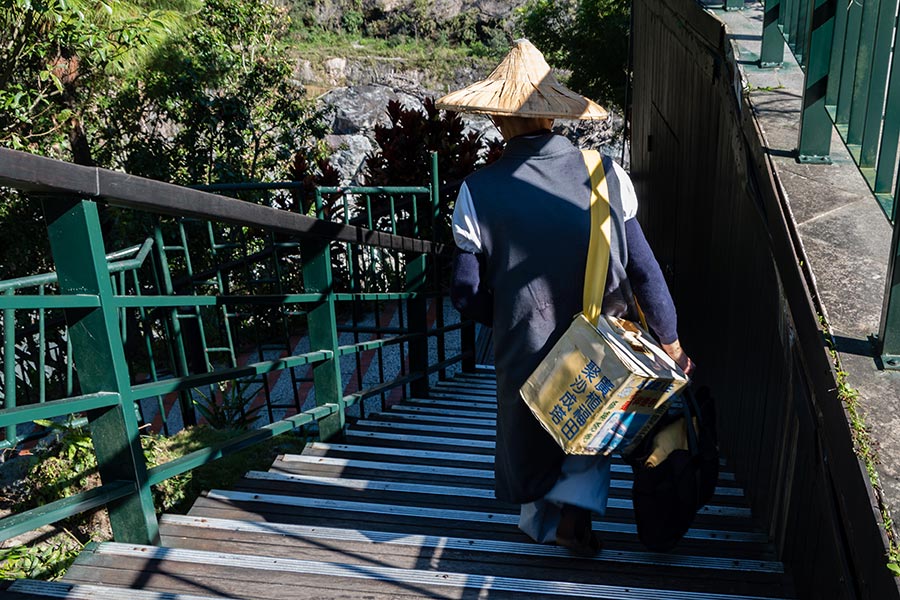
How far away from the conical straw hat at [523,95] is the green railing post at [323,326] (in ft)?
3.26

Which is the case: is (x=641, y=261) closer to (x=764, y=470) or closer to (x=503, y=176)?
(x=503, y=176)

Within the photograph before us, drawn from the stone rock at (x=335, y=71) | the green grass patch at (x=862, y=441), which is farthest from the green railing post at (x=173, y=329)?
the stone rock at (x=335, y=71)

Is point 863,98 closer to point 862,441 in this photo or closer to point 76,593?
point 862,441

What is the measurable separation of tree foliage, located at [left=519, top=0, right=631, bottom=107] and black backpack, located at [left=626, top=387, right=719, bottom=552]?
12967 millimetres

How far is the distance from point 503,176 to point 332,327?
4.20ft

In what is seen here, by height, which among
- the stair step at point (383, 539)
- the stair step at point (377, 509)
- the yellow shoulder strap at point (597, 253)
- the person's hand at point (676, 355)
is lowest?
the stair step at point (377, 509)

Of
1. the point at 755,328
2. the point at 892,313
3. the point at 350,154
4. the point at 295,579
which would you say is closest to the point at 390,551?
the point at 295,579

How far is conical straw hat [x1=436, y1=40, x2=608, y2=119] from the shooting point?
2309 mm

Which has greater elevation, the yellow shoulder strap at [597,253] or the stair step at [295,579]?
the yellow shoulder strap at [597,253]

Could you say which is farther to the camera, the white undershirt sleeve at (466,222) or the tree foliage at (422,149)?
the tree foliage at (422,149)

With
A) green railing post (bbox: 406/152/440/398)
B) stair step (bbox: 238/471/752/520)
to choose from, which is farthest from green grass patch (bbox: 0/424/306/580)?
green railing post (bbox: 406/152/440/398)

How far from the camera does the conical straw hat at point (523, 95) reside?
7.57ft

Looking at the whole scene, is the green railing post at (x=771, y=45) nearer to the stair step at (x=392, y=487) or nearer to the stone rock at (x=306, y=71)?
the stair step at (x=392, y=487)

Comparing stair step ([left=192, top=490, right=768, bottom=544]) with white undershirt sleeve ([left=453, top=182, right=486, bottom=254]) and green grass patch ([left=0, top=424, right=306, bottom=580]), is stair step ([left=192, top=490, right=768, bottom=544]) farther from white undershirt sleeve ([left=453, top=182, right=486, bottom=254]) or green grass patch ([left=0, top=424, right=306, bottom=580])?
white undershirt sleeve ([left=453, top=182, right=486, bottom=254])
